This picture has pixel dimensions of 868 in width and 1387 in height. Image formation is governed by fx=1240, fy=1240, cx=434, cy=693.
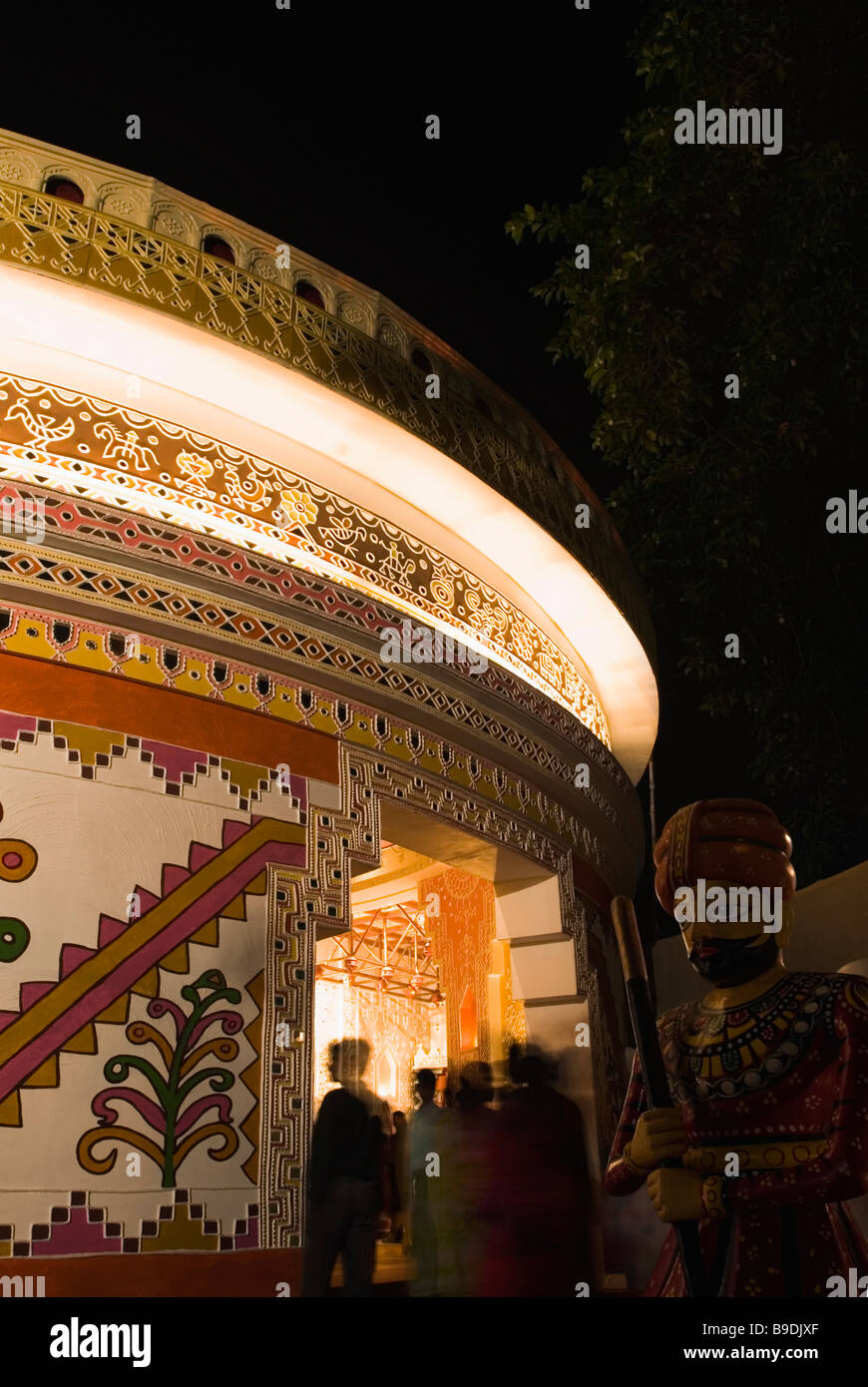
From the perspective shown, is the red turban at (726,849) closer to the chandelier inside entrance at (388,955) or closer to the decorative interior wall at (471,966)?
the decorative interior wall at (471,966)

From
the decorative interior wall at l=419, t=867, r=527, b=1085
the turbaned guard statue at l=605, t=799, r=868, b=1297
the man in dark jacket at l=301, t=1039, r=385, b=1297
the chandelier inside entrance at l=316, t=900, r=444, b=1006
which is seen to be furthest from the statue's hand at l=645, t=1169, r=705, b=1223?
the chandelier inside entrance at l=316, t=900, r=444, b=1006

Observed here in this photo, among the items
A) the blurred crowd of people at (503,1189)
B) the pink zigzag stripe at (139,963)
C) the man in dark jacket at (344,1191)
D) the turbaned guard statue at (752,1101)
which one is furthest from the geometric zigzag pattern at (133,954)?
the turbaned guard statue at (752,1101)

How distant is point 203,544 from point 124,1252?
7.34 ft

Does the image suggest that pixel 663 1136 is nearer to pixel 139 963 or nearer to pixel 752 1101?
pixel 752 1101

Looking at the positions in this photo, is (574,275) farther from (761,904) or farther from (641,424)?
(761,904)

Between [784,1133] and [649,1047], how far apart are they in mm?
303

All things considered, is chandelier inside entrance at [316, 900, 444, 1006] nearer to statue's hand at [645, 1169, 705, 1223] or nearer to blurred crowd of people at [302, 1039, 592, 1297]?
blurred crowd of people at [302, 1039, 592, 1297]

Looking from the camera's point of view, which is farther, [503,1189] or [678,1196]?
[503,1189]

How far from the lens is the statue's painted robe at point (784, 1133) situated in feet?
7.73

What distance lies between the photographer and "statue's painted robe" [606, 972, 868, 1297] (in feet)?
7.73

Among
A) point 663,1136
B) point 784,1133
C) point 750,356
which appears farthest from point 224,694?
point 750,356

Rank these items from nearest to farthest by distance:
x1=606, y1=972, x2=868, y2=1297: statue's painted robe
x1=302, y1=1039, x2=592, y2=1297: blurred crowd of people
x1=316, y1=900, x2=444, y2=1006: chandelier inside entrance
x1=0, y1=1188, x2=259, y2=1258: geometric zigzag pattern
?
x1=606, y1=972, x2=868, y2=1297: statue's painted robe < x1=302, y1=1039, x2=592, y2=1297: blurred crowd of people < x1=0, y1=1188, x2=259, y2=1258: geometric zigzag pattern < x1=316, y1=900, x2=444, y2=1006: chandelier inside entrance

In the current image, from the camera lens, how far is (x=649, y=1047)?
2.54 metres

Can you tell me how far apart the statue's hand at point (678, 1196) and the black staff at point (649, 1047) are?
3 cm
